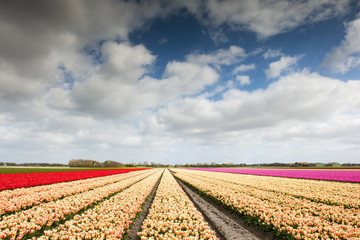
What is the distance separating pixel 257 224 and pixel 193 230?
4.76 m

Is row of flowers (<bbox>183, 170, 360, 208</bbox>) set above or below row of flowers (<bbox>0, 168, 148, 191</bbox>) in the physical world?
below

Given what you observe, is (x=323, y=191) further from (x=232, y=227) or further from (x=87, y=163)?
(x=87, y=163)

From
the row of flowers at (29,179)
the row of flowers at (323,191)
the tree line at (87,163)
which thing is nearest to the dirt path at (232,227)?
the row of flowers at (323,191)

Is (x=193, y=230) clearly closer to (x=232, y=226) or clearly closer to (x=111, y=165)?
(x=232, y=226)

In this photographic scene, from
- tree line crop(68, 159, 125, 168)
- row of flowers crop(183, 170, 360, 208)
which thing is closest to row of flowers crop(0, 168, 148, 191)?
row of flowers crop(183, 170, 360, 208)

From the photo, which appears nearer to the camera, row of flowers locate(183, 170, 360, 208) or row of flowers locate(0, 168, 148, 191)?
row of flowers locate(183, 170, 360, 208)

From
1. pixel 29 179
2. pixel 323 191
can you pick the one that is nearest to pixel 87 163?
pixel 29 179

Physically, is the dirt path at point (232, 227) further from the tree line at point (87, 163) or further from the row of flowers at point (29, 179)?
the tree line at point (87, 163)

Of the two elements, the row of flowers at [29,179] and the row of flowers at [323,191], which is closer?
the row of flowers at [323,191]

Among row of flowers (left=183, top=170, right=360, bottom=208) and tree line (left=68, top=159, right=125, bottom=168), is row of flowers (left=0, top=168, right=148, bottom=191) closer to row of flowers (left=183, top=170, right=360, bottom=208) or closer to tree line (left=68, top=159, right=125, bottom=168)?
row of flowers (left=183, top=170, right=360, bottom=208)

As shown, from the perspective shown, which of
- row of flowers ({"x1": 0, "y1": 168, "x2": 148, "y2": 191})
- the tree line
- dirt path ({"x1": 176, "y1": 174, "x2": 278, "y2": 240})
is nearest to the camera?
dirt path ({"x1": 176, "y1": 174, "x2": 278, "y2": 240})

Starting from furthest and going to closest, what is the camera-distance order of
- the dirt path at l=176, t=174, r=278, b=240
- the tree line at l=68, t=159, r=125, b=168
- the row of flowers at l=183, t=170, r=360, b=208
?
the tree line at l=68, t=159, r=125, b=168 → the row of flowers at l=183, t=170, r=360, b=208 → the dirt path at l=176, t=174, r=278, b=240

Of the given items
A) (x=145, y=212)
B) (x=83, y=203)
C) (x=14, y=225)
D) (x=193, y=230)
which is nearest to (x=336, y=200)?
(x=193, y=230)

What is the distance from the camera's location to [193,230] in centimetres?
678
